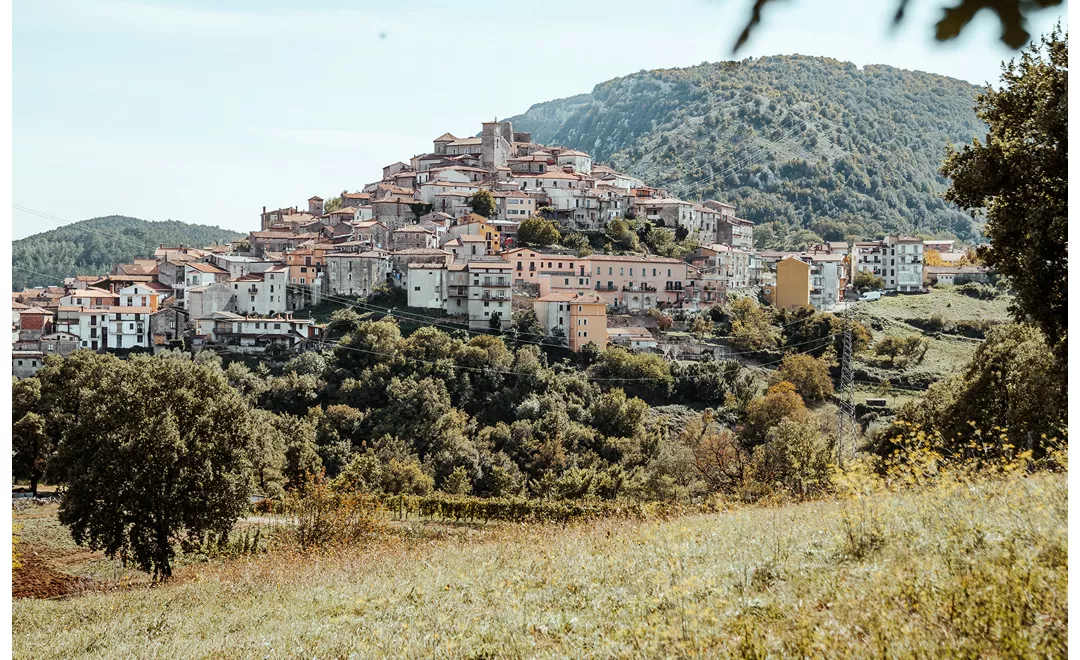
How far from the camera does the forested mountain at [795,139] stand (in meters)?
102

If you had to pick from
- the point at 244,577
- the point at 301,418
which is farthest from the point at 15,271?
the point at 244,577

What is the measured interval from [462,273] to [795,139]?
8298 cm

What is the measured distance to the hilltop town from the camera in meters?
44.1

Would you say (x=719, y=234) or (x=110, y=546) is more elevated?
(x=719, y=234)

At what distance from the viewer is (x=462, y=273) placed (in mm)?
47031

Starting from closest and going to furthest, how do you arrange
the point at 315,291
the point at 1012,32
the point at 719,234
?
1. the point at 1012,32
2. the point at 315,291
3. the point at 719,234

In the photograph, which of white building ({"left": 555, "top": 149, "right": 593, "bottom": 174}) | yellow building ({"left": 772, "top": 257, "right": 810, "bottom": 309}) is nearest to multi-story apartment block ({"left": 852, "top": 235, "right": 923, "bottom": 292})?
yellow building ({"left": 772, "top": 257, "right": 810, "bottom": 309})

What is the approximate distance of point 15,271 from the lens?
205 feet

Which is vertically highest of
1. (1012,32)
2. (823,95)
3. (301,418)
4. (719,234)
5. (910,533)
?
(823,95)

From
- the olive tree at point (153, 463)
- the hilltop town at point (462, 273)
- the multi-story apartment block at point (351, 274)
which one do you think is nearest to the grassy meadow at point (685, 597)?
the olive tree at point (153, 463)

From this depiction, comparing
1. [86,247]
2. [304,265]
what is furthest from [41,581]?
[86,247]

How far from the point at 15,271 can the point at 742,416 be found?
49.3m

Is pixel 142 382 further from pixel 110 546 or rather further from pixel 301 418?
pixel 301 418

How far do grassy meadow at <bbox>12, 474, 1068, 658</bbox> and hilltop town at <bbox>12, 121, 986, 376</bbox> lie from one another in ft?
119
